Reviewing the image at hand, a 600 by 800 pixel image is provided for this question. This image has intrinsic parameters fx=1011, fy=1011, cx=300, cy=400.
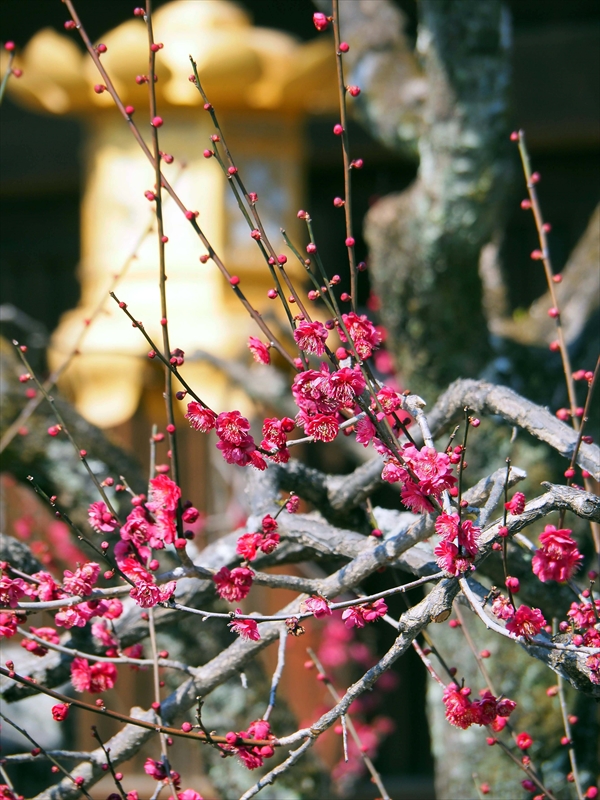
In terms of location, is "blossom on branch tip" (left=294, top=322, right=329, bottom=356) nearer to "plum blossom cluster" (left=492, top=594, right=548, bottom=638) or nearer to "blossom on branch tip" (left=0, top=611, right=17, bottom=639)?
"plum blossom cluster" (left=492, top=594, right=548, bottom=638)

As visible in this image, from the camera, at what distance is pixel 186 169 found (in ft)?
12.8

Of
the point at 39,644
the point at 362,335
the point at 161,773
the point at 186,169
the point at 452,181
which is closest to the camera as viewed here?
the point at 362,335

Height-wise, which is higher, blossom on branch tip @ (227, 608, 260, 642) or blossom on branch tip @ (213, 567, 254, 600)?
blossom on branch tip @ (213, 567, 254, 600)

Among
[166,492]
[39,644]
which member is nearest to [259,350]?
[166,492]

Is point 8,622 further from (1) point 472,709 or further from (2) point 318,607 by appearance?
(1) point 472,709

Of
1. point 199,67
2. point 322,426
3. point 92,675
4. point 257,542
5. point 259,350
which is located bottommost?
point 92,675

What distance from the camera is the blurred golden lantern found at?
13.0 feet

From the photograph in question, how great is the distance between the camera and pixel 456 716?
140cm

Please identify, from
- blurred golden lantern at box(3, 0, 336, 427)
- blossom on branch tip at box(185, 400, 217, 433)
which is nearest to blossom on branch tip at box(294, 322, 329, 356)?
blossom on branch tip at box(185, 400, 217, 433)

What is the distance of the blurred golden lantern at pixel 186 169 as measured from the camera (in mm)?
A: 3947

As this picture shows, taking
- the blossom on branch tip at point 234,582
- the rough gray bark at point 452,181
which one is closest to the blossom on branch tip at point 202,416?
Answer: the blossom on branch tip at point 234,582

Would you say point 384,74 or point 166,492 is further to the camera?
point 384,74

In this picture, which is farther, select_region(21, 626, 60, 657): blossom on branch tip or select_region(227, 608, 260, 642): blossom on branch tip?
select_region(21, 626, 60, 657): blossom on branch tip

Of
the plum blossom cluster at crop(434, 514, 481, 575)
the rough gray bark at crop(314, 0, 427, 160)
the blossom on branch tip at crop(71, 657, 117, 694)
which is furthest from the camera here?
the rough gray bark at crop(314, 0, 427, 160)
